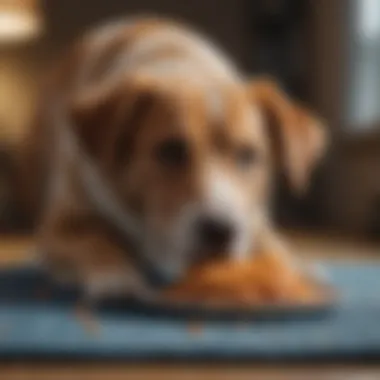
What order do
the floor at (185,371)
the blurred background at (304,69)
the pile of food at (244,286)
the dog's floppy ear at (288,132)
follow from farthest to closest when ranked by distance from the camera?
the blurred background at (304,69) → the dog's floppy ear at (288,132) → the pile of food at (244,286) → the floor at (185,371)

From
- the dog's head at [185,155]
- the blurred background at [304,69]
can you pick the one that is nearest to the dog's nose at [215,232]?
the dog's head at [185,155]

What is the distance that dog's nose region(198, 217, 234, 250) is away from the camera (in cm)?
130

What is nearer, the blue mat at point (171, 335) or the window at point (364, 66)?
the blue mat at point (171, 335)

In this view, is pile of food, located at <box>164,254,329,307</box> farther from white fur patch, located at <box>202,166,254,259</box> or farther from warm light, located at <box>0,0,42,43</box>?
warm light, located at <box>0,0,42,43</box>

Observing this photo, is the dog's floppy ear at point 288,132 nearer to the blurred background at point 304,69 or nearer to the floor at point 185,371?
the floor at point 185,371

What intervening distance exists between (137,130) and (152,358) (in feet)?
1.46

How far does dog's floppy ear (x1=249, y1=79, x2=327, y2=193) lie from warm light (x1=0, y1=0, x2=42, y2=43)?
41.1 inches

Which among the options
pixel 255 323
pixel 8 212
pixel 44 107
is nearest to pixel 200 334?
pixel 255 323

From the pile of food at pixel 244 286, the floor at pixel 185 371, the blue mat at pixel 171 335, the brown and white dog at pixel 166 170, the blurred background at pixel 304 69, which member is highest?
the blurred background at pixel 304 69

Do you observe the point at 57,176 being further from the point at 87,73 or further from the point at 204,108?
the point at 204,108

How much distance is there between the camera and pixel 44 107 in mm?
1871

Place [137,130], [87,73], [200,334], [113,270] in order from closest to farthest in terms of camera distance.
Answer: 1. [200,334]
2. [113,270]
3. [137,130]
4. [87,73]

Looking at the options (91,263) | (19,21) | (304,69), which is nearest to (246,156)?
(91,263)

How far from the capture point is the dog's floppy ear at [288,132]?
4.84 ft
